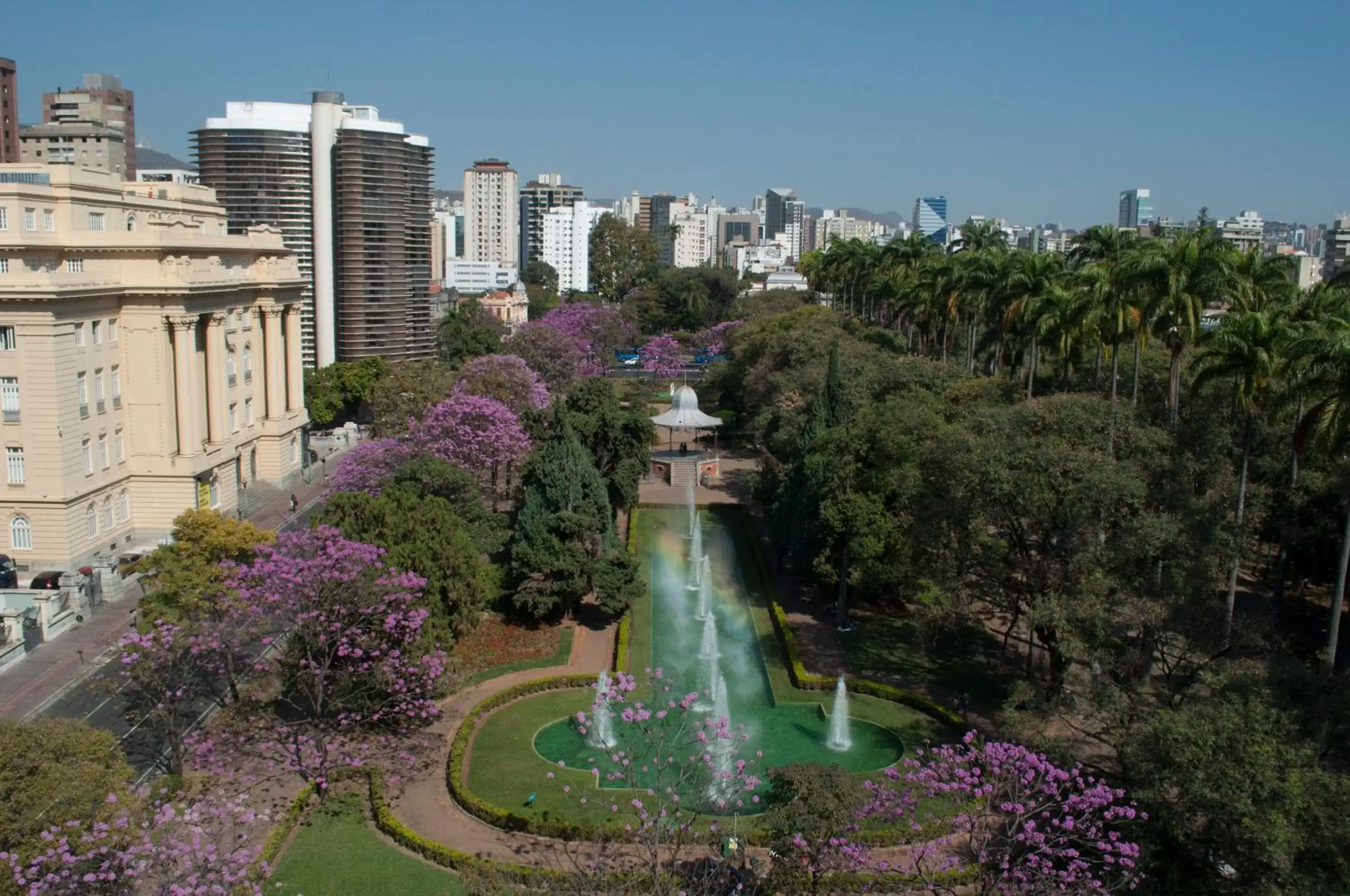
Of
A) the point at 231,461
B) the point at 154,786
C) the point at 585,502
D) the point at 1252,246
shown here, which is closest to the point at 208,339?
the point at 231,461

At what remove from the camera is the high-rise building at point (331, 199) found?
76.8 metres

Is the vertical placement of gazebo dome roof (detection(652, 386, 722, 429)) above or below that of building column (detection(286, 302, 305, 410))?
below

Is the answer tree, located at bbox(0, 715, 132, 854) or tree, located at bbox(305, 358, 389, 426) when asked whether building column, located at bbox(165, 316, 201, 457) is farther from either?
tree, located at bbox(0, 715, 132, 854)

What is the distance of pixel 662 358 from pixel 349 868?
252 ft

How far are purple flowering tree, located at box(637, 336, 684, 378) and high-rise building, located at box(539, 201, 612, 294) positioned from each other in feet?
280

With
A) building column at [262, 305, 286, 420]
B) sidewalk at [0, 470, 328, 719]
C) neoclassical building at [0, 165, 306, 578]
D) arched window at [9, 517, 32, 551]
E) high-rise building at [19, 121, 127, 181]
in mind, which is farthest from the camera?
high-rise building at [19, 121, 127, 181]

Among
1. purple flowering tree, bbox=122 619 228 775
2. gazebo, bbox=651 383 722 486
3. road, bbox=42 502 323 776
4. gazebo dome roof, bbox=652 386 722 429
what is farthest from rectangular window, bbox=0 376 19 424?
gazebo dome roof, bbox=652 386 722 429

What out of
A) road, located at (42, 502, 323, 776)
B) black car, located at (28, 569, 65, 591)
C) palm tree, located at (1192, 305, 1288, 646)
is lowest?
road, located at (42, 502, 323, 776)

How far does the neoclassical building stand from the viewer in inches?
1631

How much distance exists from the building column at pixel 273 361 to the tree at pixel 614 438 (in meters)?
17.8

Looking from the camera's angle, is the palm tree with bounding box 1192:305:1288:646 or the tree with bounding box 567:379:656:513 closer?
the palm tree with bounding box 1192:305:1288:646

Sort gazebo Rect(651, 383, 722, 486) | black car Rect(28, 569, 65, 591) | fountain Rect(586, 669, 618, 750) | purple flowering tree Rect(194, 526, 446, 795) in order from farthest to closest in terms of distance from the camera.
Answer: gazebo Rect(651, 383, 722, 486)
black car Rect(28, 569, 65, 591)
fountain Rect(586, 669, 618, 750)
purple flowering tree Rect(194, 526, 446, 795)

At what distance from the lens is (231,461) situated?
2098 inches

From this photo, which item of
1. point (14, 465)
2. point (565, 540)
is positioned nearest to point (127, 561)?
point (14, 465)
